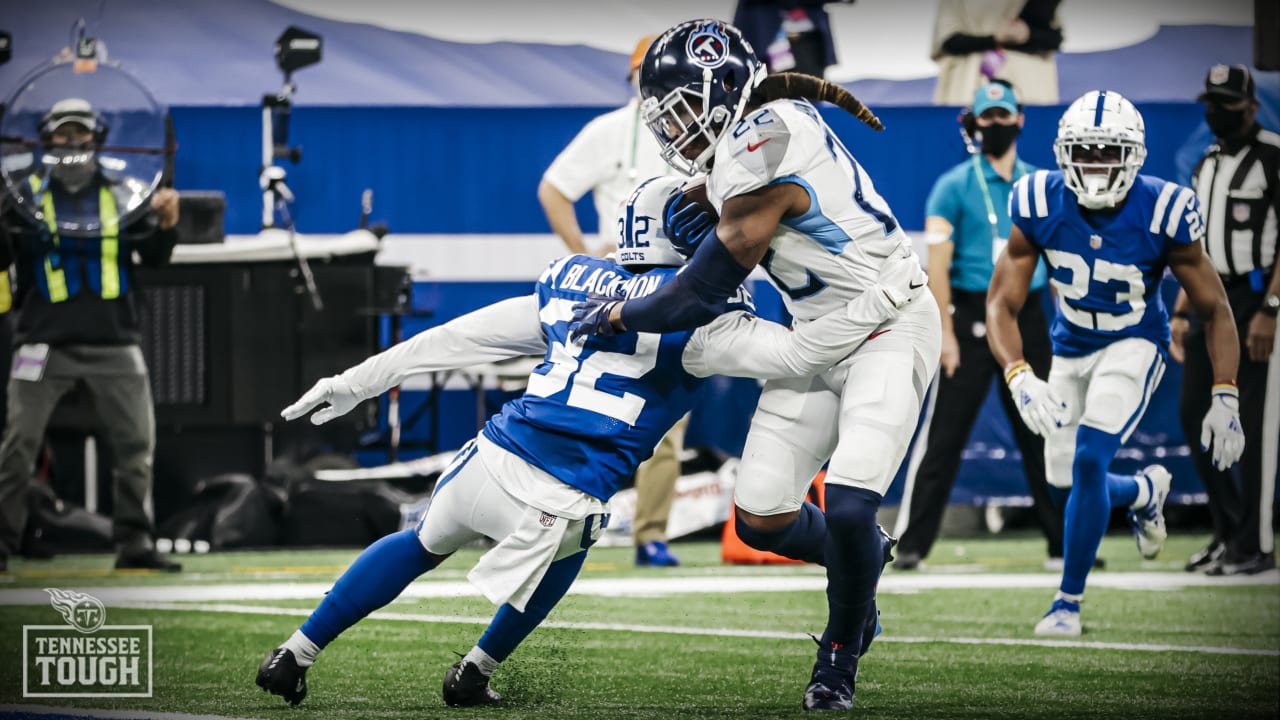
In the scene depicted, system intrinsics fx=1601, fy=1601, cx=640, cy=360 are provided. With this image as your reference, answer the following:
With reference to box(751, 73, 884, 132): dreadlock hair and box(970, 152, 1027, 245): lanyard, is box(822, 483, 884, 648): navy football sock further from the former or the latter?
box(970, 152, 1027, 245): lanyard

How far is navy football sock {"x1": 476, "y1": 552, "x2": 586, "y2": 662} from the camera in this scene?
12.1 ft

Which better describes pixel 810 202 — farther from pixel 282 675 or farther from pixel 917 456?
pixel 917 456

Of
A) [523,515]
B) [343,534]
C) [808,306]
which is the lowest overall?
[343,534]

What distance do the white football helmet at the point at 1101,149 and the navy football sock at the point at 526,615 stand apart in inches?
85.6

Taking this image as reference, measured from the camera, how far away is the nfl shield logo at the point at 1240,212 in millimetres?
6723

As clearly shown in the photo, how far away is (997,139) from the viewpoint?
6.88 m

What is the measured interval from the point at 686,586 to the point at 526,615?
2.45 metres

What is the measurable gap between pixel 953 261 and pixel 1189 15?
2184 mm

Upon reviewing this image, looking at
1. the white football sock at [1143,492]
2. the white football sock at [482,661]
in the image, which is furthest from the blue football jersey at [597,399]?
the white football sock at [1143,492]

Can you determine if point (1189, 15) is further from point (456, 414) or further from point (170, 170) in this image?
point (170, 170)

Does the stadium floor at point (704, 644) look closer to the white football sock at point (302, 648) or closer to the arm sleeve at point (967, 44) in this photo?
the white football sock at point (302, 648)

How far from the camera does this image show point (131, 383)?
6.68 m

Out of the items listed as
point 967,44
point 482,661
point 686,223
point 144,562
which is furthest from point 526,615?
point 967,44

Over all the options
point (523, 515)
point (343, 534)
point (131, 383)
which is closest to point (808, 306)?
point (523, 515)
